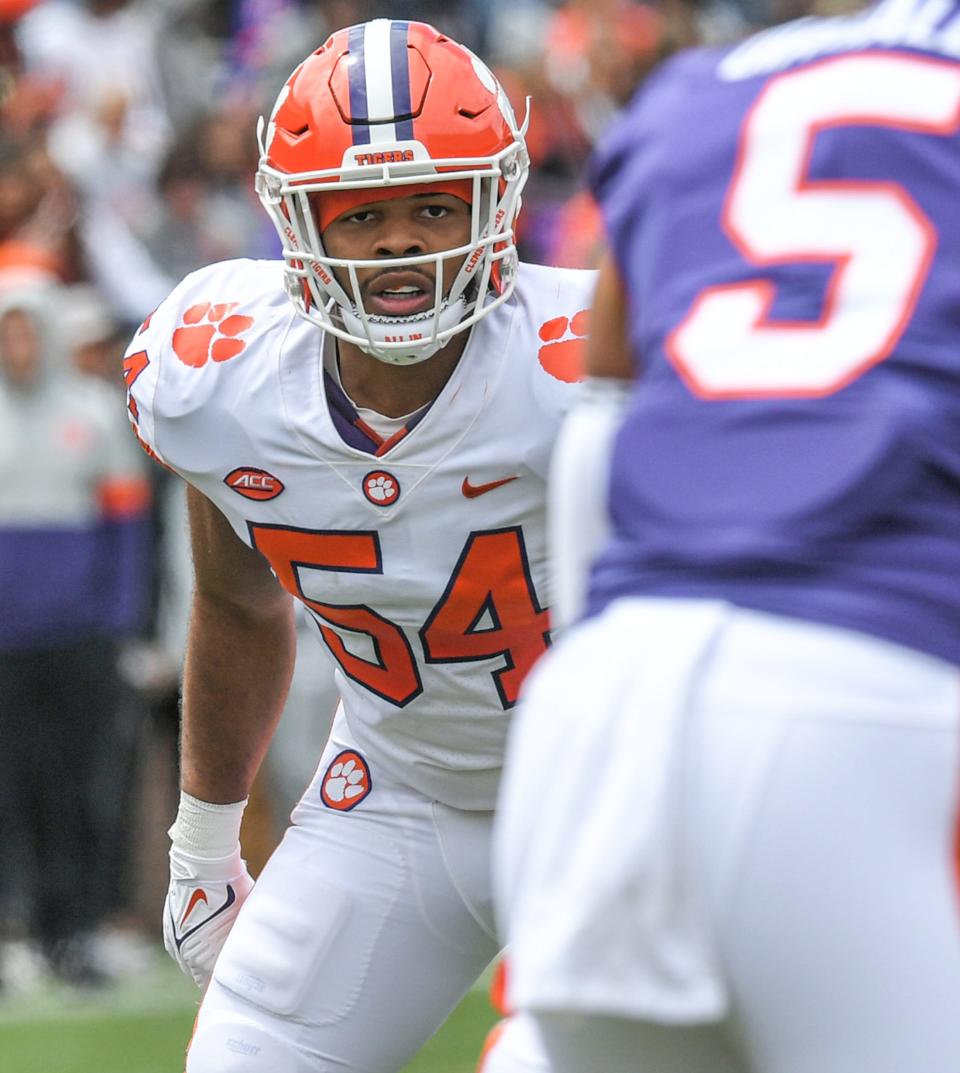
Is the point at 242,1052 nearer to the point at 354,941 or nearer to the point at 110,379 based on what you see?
the point at 354,941

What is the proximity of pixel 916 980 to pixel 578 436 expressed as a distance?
0.60 meters

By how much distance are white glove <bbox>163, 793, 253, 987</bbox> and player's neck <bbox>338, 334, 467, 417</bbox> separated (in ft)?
2.46

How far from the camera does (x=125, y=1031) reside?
5809mm

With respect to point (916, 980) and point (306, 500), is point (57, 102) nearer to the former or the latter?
point (306, 500)

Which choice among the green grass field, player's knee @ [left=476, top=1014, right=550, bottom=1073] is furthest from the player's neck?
the green grass field

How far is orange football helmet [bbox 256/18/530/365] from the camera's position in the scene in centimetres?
293

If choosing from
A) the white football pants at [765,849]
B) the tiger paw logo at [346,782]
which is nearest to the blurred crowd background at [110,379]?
the tiger paw logo at [346,782]

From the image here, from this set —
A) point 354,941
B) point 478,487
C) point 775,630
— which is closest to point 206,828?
point 354,941

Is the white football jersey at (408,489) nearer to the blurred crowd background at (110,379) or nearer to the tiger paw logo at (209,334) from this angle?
the tiger paw logo at (209,334)

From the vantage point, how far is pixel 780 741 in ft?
5.58

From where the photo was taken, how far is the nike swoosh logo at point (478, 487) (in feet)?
9.60

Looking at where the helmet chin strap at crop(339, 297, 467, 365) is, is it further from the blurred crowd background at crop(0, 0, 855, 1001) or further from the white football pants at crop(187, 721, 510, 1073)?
the blurred crowd background at crop(0, 0, 855, 1001)

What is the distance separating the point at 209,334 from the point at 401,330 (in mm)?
361

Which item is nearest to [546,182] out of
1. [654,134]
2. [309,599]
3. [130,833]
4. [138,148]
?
[138,148]
